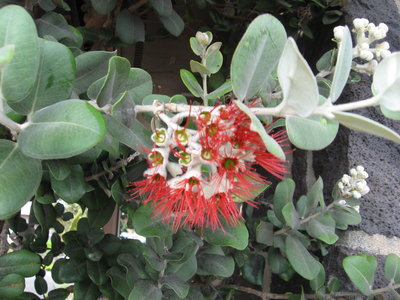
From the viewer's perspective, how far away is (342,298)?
0.78 m

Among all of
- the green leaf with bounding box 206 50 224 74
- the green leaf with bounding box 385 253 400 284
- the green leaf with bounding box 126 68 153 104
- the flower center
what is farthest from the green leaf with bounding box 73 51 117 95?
the green leaf with bounding box 385 253 400 284

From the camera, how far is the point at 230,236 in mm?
582

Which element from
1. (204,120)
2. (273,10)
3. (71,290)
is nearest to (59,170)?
(204,120)

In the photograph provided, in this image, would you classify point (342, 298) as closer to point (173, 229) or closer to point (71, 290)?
point (173, 229)

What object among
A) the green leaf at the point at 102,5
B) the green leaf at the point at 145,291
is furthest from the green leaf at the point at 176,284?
the green leaf at the point at 102,5

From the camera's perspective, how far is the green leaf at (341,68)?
14.5 inches

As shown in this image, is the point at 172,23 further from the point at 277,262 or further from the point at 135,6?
the point at 277,262

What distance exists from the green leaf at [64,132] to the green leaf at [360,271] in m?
0.52

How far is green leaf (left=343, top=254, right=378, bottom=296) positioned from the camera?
0.69 meters

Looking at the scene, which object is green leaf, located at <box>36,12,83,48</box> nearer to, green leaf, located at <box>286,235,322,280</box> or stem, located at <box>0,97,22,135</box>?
stem, located at <box>0,97,22,135</box>

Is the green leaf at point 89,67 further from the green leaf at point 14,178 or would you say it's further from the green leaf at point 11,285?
the green leaf at point 11,285

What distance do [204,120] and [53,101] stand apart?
177 millimetres

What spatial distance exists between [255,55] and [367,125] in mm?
124

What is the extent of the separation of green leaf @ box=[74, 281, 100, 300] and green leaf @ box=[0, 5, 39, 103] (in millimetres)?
442
